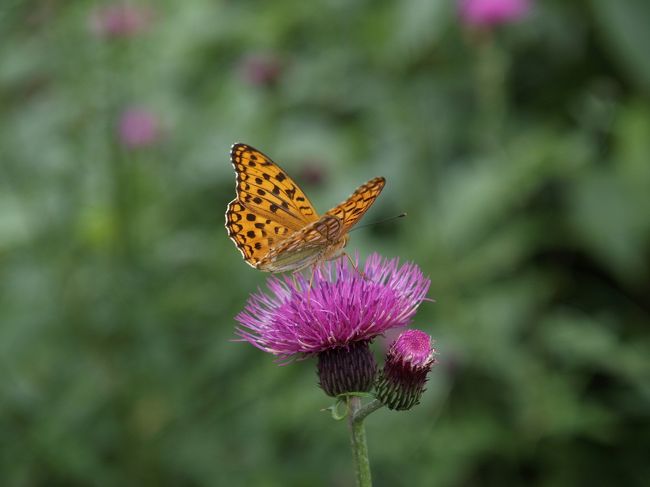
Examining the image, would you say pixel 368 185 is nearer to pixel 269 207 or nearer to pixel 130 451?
pixel 269 207

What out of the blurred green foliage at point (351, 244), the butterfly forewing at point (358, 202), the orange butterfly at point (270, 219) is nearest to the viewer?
the butterfly forewing at point (358, 202)

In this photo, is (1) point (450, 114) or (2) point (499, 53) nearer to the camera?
(2) point (499, 53)

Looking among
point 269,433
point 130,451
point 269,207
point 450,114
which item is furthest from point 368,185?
point 450,114

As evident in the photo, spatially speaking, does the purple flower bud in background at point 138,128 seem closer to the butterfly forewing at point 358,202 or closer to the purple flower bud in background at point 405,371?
the butterfly forewing at point 358,202

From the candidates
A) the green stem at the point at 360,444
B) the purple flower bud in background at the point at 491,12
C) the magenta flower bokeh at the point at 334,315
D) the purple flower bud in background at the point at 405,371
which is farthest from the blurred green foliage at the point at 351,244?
the green stem at the point at 360,444

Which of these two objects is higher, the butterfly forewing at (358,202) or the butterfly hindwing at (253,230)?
the butterfly hindwing at (253,230)

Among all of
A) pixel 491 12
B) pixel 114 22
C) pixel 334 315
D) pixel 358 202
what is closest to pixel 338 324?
pixel 334 315
